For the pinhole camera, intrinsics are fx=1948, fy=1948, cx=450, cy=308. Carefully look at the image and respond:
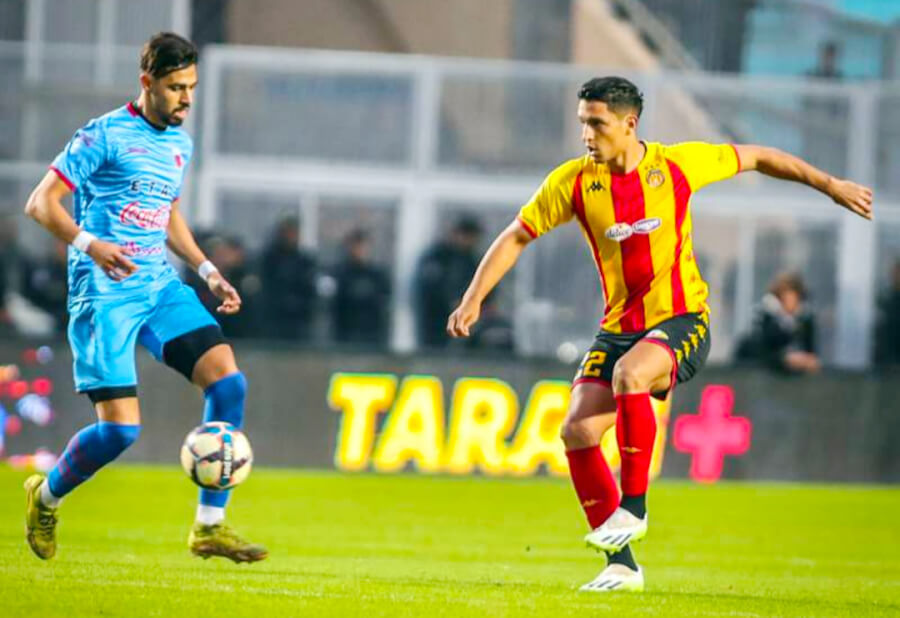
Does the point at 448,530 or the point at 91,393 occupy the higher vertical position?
the point at 91,393

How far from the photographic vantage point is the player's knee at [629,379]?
857cm

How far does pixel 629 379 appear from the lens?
8.58 meters

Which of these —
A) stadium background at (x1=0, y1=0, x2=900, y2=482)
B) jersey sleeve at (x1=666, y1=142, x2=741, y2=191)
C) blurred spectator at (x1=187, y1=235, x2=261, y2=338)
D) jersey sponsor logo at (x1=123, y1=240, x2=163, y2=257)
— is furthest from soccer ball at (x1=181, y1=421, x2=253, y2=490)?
stadium background at (x1=0, y1=0, x2=900, y2=482)

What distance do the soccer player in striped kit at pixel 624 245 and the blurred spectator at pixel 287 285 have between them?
9232mm

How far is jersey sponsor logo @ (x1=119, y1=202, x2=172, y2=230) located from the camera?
9.07 metres

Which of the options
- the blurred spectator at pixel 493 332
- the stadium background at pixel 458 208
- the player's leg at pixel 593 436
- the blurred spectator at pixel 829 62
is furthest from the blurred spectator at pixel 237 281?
the player's leg at pixel 593 436

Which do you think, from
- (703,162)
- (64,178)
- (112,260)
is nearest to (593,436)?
(703,162)

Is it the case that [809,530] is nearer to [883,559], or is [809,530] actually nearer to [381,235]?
[883,559]

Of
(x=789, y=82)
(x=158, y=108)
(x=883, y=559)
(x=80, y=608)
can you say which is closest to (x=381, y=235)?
(x=789, y=82)

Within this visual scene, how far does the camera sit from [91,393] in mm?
9062

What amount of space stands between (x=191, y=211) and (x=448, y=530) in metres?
7.03

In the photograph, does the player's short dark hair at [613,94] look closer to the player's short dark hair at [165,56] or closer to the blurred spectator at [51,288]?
the player's short dark hair at [165,56]

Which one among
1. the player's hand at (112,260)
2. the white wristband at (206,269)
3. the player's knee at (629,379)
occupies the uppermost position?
the player's hand at (112,260)

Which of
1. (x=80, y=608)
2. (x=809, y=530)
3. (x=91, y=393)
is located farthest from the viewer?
(x=809, y=530)
